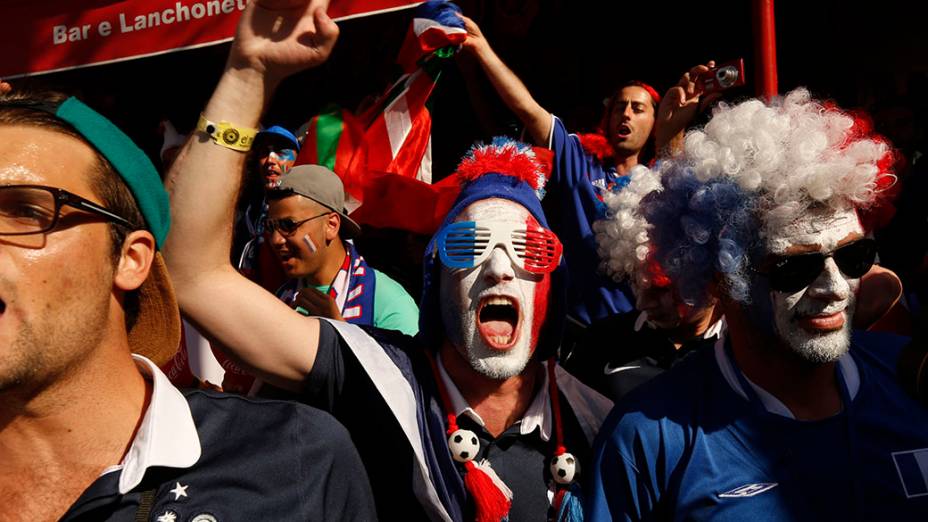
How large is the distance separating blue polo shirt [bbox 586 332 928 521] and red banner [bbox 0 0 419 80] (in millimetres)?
2990

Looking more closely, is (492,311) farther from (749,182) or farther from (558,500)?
(749,182)

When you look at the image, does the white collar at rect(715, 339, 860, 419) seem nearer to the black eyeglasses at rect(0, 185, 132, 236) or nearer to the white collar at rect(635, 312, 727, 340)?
the white collar at rect(635, 312, 727, 340)

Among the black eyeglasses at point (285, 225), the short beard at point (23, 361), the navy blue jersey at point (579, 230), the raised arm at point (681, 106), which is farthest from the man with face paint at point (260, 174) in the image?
the short beard at point (23, 361)

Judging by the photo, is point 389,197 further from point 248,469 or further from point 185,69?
point 185,69

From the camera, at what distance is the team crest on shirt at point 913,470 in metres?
2.02

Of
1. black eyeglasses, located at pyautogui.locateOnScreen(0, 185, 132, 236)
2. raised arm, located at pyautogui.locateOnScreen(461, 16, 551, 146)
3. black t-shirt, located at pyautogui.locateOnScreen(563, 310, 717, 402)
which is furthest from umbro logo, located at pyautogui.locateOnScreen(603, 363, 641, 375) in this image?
black eyeglasses, located at pyautogui.locateOnScreen(0, 185, 132, 236)

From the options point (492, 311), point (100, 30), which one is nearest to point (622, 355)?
point (492, 311)

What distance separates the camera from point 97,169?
1716 millimetres

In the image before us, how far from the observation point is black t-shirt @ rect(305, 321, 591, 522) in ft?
7.74

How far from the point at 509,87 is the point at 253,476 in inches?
95.9

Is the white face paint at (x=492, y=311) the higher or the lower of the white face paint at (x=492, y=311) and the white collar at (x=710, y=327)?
the higher

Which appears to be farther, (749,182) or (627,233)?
(627,233)

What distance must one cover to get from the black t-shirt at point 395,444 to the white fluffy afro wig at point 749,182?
23.9 inches

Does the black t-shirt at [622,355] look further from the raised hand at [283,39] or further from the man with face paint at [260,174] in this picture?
the man with face paint at [260,174]
